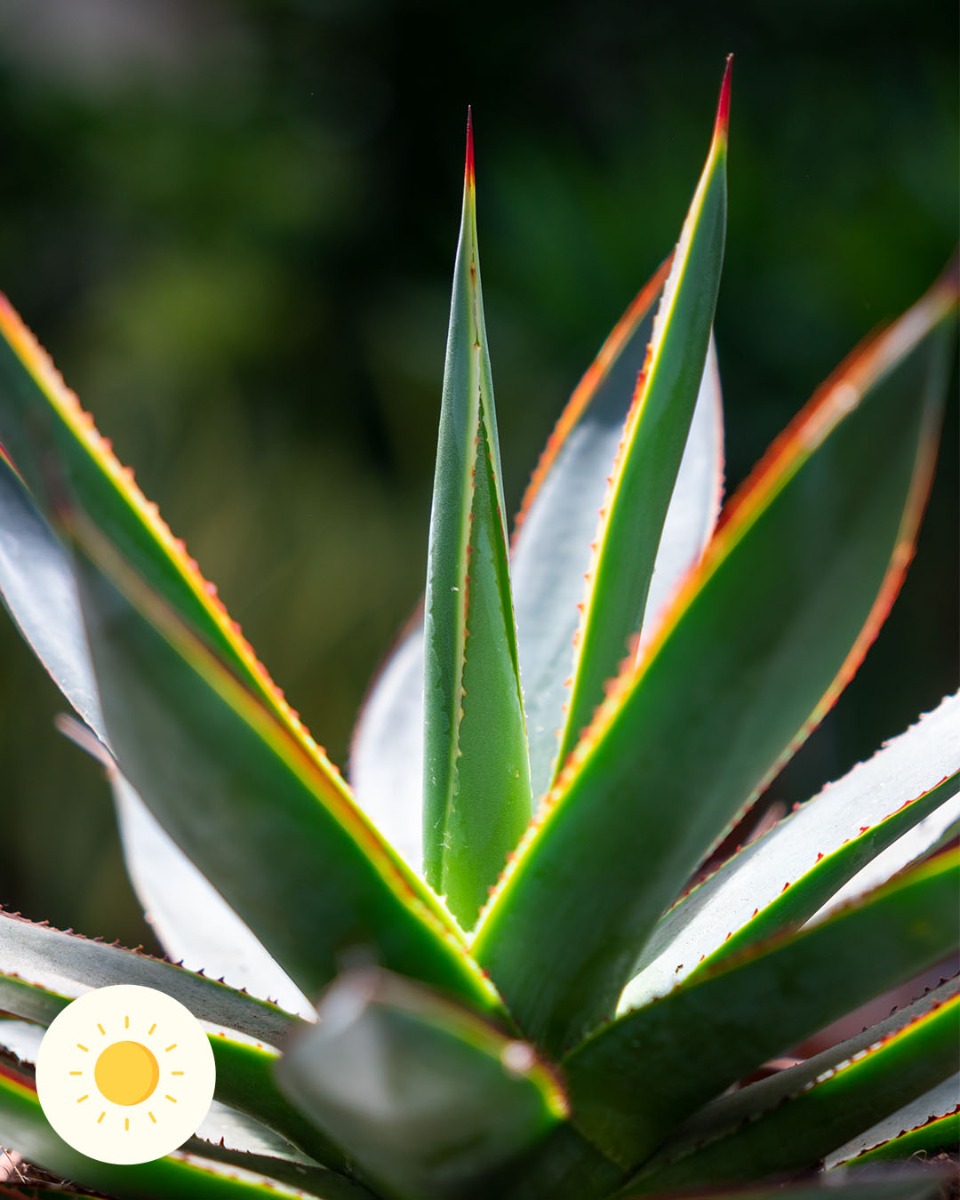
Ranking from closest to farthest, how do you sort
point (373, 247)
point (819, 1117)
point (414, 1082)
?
point (414, 1082) → point (819, 1117) → point (373, 247)

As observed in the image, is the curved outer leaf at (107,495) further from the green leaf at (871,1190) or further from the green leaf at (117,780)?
the green leaf at (871,1190)

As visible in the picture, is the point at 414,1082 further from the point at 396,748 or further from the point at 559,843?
the point at 396,748

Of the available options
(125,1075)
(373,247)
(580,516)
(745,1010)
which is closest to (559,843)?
(745,1010)

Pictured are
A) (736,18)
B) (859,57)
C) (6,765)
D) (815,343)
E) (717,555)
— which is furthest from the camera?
(736,18)

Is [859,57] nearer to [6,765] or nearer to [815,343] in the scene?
[815,343]

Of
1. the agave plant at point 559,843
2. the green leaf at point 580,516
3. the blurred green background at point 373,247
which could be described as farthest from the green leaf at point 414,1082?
the blurred green background at point 373,247

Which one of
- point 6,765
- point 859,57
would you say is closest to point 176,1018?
point 6,765

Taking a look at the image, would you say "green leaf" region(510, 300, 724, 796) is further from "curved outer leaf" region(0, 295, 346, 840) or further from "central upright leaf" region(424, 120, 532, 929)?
"curved outer leaf" region(0, 295, 346, 840)
